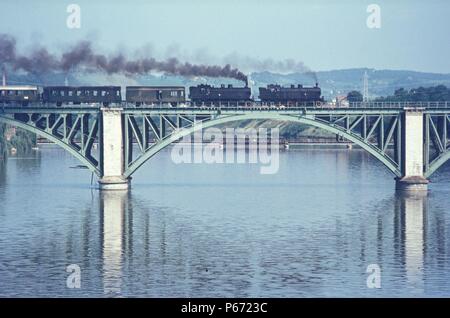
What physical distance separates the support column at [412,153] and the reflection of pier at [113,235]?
26482 mm

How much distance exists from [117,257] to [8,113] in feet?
150

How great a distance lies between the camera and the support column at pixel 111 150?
11975 centimetres

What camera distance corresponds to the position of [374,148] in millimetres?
118688

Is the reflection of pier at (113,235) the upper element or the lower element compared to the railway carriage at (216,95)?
lower

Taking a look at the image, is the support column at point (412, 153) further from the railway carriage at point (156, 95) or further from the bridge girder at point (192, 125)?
the railway carriage at point (156, 95)

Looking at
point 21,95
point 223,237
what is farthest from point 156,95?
point 223,237

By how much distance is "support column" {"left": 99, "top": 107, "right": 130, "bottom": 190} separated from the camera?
119750mm

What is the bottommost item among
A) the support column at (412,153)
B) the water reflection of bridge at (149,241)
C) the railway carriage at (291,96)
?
the water reflection of bridge at (149,241)

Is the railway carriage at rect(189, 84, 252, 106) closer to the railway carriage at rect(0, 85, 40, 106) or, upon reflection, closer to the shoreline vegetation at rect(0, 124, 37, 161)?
the railway carriage at rect(0, 85, 40, 106)

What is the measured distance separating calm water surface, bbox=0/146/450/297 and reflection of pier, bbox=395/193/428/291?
8cm

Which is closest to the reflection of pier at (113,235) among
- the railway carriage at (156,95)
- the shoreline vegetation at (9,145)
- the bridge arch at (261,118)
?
the bridge arch at (261,118)

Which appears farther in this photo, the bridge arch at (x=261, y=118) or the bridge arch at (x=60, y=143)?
the bridge arch at (x=60, y=143)

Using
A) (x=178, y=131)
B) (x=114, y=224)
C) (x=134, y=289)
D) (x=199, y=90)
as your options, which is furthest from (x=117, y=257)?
(x=199, y=90)
